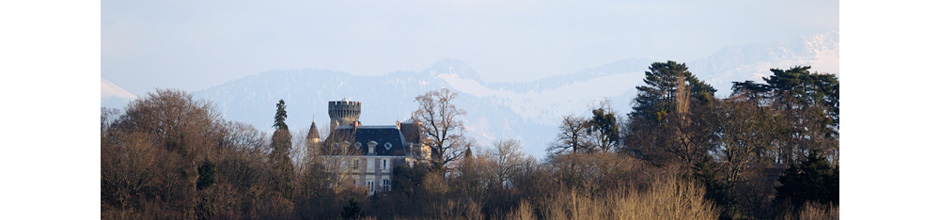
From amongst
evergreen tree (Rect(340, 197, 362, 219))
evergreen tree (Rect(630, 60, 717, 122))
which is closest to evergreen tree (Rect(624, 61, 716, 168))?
evergreen tree (Rect(630, 60, 717, 122))

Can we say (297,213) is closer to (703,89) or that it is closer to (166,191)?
(166,191)

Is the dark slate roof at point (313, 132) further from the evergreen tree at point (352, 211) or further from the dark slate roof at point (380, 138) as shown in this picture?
the evergreen tree at point (352, 211)

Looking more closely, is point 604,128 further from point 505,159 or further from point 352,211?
point 352,211

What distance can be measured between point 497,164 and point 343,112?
29.4 meters

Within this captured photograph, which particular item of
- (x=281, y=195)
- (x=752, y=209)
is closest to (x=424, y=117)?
(x=281, y=195)

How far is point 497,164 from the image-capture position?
58.8 m

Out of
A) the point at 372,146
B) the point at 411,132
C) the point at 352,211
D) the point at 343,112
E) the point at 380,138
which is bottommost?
the point at 352,211

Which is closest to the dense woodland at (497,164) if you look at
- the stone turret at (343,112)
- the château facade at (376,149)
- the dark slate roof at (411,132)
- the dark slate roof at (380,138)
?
the dark slate roof at (411,132)

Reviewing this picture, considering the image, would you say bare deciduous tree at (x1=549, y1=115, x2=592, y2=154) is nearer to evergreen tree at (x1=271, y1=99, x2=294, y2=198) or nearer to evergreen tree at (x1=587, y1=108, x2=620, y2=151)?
evergreen tree at (x1=587, y1=108, x2=620, y2=151)

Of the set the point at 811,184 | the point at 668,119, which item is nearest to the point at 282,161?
the point at 668,119

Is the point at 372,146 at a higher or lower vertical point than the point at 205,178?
higher

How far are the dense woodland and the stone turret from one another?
69.9 feet

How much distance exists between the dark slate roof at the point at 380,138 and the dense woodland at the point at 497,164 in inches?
395
